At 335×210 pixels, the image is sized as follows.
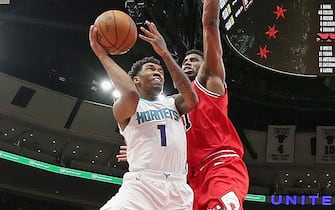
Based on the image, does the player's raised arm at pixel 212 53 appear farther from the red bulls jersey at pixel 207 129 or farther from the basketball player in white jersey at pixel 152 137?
the basketball player in white jersey at pixel 152 137

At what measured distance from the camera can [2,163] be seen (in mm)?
17844

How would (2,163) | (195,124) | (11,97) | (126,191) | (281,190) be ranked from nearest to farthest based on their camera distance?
1. (126,191)
2. (195,124)
3. (11,97)
4. (2,163)
5. (281,190)

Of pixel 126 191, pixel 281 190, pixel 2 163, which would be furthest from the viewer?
pixel 281 190

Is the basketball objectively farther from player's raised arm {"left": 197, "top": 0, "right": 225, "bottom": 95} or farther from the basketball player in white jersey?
player's raised arm {"left": 197, "top": 0, "right": 225, "bottom": 95}

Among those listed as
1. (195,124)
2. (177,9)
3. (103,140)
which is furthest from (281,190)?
(195,124)

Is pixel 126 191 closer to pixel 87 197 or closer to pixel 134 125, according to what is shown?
pixel 134 125

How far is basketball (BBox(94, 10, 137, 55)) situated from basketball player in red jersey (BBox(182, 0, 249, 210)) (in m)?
0.62

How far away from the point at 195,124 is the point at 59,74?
13259mm

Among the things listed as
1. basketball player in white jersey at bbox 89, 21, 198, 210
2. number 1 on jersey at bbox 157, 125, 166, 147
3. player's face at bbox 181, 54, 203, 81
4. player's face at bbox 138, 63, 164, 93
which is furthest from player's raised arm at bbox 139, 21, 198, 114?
player's face at bbox 181, 54, 203, 81

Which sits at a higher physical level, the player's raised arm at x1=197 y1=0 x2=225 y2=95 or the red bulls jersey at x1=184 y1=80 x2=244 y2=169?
the player's raised arm at x1=197 y1=0 x2=225 y2=95

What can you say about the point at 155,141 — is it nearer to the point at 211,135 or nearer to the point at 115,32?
the point at 211,135

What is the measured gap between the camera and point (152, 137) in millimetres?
3797

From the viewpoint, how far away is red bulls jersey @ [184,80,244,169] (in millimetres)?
4238

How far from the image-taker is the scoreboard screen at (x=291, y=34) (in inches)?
295
